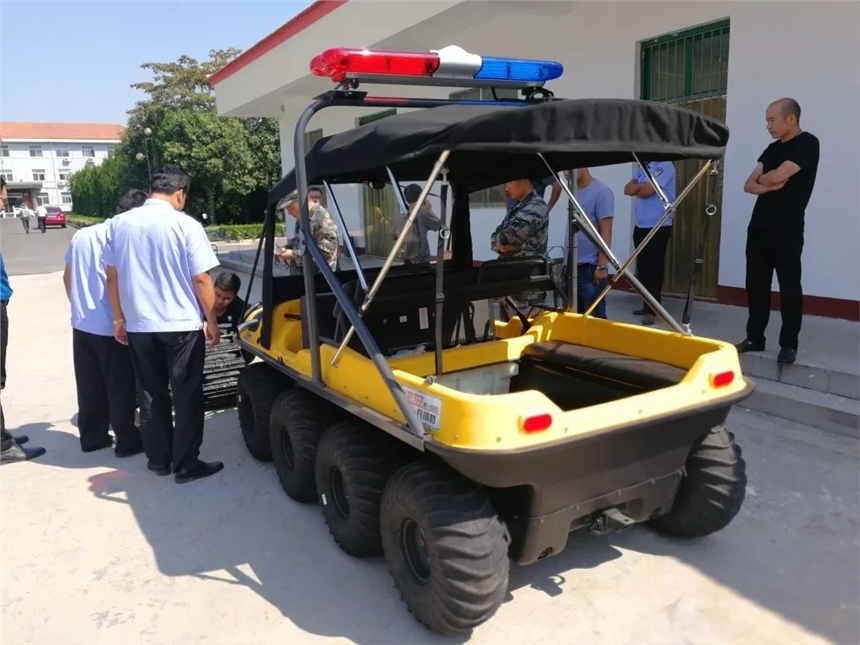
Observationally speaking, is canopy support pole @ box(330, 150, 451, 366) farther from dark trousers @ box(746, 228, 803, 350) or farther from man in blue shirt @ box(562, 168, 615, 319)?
dark trousers @ box(746, 228, 803, 350)

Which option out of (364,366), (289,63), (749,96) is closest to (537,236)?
(364,366)

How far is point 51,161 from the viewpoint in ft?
309

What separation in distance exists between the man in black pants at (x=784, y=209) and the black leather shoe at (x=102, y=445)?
5018 mm

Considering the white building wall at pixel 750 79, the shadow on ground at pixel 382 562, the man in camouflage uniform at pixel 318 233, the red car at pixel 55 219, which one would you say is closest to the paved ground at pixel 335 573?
the shadow on ground at pixel 382 562

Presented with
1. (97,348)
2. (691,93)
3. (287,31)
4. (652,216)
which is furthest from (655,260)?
(287,31)

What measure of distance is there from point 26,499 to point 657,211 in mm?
5542

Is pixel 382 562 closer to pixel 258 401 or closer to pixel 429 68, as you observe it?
pixel 258 401

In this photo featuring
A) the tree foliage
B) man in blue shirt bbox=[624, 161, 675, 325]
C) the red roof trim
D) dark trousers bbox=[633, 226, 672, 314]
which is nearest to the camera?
man in blue shirt bbox=[624, 161, 675, 325]

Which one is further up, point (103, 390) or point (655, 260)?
point (655, 260)

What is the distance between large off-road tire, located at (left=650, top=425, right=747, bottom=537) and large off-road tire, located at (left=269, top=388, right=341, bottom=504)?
1865 mm

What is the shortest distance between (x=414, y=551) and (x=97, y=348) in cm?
305

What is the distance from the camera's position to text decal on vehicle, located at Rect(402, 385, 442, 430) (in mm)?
2502

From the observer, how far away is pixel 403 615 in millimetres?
2816

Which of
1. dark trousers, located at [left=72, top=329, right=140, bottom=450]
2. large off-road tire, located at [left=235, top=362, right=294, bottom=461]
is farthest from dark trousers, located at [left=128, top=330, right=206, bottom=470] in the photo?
dark trousers, located at [left=72, top=329, right=140, bottom=450]
